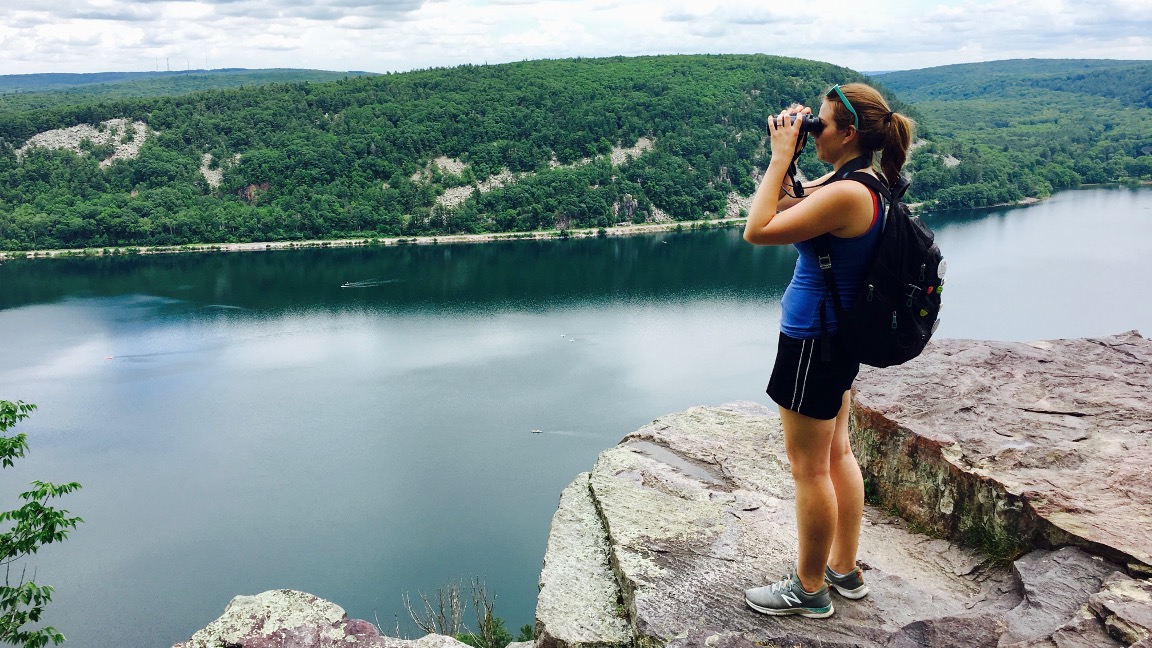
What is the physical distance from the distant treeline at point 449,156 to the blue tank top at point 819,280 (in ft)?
214

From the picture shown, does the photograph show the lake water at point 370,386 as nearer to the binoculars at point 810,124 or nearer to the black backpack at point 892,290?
the black backpack at point 892,290

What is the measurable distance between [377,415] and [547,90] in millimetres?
71067

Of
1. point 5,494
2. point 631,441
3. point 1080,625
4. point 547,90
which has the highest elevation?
point 547,90

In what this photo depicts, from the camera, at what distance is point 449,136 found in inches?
3209

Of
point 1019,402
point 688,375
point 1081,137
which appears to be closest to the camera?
point 1019,402

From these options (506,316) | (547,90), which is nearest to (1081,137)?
(547,90)

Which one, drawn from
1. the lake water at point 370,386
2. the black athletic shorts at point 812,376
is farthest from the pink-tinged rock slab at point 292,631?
the lake water at point 370,386

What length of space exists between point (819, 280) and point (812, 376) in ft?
1.13

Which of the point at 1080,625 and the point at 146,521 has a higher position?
the point at 1080,625

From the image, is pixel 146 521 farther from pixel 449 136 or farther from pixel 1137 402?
pixel 449 136

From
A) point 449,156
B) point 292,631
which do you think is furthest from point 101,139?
point 292,631

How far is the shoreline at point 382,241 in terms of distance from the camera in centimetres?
5916

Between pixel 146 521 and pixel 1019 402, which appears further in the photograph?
pixel 146 521

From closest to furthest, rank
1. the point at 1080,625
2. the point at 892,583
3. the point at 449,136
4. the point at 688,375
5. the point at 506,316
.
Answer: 1. the point at 1080,625
2. the point at 892,583
3. the point at 688,375
4. the point at 506,316
5. the point at 449,136
